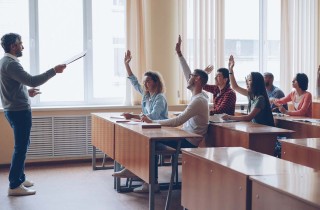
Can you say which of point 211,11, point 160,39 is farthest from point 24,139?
point 211,11

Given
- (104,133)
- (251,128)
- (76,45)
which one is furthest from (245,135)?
(76,45)

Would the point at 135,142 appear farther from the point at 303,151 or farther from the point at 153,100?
the point at 303,151

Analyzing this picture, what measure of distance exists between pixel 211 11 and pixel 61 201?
3622mm

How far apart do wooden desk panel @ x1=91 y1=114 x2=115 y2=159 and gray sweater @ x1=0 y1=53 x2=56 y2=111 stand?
0.83m

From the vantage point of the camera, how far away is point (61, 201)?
4602mm

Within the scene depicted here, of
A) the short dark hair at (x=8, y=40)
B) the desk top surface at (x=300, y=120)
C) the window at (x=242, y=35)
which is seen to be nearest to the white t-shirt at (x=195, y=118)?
the desk top surface at (x=300, y=120)

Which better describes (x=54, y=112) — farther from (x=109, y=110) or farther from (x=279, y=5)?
(x=279, y=5)

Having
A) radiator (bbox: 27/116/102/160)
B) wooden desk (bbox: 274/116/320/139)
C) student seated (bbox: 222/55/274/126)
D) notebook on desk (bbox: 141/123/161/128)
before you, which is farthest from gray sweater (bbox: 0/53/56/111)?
wooden desk (bbox: 274/116/320/139)

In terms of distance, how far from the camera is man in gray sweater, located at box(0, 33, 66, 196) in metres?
4.66

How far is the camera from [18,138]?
478 cm

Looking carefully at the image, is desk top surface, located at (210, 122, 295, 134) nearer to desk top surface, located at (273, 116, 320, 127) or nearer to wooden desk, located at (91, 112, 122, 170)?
desk top surface, located at (273, 116, 320, 127)

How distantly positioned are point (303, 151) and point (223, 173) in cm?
100

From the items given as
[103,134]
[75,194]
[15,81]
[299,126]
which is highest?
[15,81]

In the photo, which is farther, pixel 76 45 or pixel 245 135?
pixel 76 45
